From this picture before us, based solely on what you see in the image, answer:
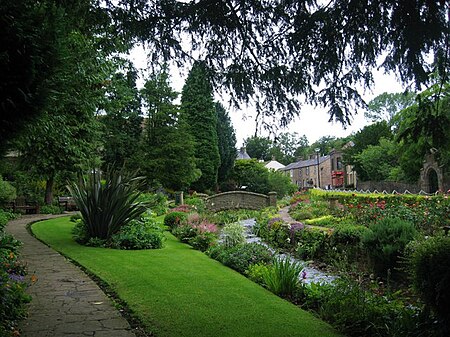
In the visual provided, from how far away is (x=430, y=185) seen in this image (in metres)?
26.0

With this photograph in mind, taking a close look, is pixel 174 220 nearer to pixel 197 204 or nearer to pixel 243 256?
pixel 243 256

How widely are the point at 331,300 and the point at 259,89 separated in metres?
2.78

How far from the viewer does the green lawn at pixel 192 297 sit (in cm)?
446

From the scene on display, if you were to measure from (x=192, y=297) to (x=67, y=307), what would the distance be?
1655 mm

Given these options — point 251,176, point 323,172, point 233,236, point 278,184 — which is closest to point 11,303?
point 233,236

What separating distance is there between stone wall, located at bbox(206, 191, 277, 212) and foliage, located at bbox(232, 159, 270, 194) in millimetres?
10771

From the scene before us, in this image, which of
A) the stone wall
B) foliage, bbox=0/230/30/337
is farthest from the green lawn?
the stone wall

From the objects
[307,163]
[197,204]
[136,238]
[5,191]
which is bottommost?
[136,238]

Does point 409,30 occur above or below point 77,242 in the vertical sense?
above

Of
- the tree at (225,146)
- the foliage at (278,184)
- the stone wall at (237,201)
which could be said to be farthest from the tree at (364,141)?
the stone wall at (237,201)

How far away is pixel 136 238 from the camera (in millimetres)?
10195

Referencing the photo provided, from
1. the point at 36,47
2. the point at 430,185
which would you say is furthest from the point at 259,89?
the point at 430,185

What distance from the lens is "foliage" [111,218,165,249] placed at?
10.1 metres

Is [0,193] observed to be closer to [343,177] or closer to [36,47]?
[36,47]
